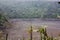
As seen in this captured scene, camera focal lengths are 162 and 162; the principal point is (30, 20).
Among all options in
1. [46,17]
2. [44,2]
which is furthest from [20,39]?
[44,2]

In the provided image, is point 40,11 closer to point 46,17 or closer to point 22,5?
point 46,17

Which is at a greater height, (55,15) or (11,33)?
(55,15)

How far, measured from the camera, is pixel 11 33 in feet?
5.13

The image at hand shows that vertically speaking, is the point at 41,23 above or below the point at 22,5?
below

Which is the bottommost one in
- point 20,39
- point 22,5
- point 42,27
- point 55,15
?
point 20,39

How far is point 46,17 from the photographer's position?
1626mm

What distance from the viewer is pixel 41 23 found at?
160cm

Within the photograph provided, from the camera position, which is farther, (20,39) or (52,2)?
(52,2)

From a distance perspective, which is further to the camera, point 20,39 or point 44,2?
point 44,2

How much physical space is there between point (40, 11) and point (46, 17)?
0.09 m

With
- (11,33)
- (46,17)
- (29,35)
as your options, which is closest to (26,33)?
(29,35)

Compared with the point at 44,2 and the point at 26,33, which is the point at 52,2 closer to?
the point at 44,2

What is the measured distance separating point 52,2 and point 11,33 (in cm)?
52

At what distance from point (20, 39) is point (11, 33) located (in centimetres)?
11
